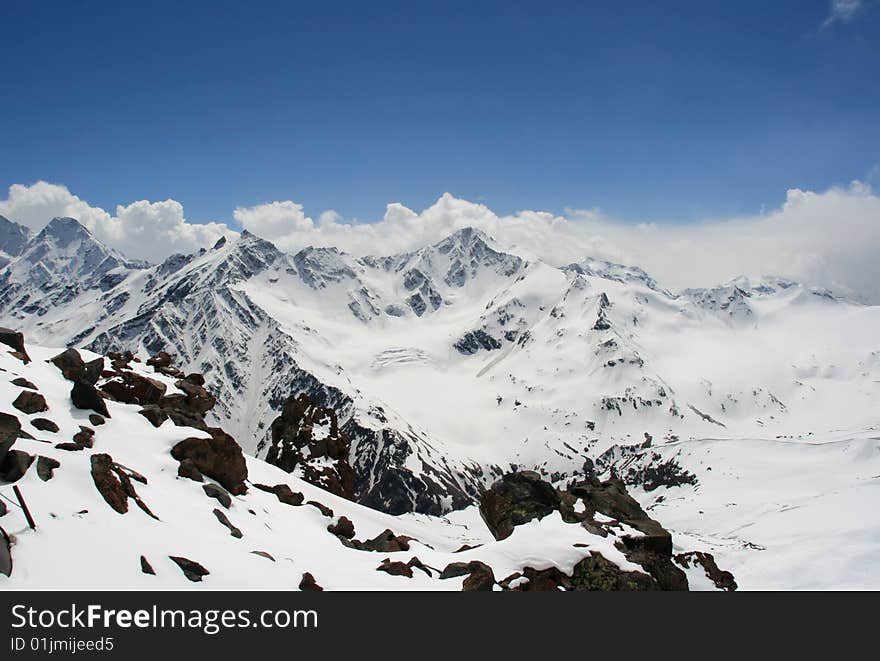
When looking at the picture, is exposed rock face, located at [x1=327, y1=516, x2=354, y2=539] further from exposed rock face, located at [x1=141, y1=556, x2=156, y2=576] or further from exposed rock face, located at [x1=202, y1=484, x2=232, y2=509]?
exposed rock face, located at [x1=141, y1=556, x2=156, y2=576]

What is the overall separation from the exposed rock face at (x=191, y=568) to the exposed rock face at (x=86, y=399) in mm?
15752

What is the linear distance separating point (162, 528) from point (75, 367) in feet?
71.2

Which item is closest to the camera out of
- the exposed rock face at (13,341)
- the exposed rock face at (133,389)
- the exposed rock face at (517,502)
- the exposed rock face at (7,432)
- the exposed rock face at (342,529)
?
the exposed rock face at (7,432)

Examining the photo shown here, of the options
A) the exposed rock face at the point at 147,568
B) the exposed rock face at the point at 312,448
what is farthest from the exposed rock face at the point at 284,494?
the exposed rock face at the point at 312,448

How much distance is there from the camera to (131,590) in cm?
1717

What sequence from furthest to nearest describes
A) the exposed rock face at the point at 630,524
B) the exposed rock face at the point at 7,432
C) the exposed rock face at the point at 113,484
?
the exposed rock face at the point at 630,524
the exposed rock face at the point at 113,484
the exposed rock face at the point at 7,432

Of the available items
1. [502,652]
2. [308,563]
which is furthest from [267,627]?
[308,563]

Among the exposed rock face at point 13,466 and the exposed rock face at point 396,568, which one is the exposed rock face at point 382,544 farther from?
the exposed rock face at point 13,466

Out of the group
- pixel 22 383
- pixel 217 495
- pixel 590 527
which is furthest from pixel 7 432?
pixel 590 527

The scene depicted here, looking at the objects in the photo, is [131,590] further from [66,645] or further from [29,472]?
[29,472]

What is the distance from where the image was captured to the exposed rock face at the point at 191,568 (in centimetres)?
1941

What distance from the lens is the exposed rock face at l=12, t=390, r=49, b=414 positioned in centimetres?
2828

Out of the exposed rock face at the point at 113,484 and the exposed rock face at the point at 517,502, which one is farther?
the exposed rock face at the point at 517,502

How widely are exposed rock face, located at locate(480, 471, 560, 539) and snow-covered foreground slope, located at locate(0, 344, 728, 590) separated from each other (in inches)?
117
